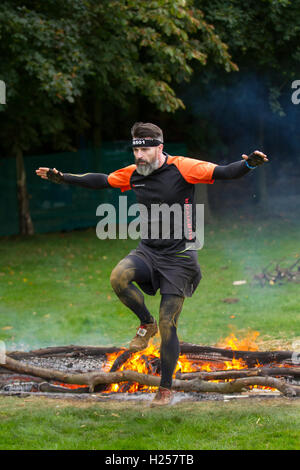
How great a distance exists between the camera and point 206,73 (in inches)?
651

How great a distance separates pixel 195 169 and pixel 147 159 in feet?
1.38

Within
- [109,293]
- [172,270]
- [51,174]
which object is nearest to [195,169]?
[172,270]

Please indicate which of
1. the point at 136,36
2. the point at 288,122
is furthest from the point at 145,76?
the point at 288,122

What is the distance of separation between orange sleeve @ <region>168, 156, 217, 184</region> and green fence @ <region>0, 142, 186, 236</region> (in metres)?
13.1

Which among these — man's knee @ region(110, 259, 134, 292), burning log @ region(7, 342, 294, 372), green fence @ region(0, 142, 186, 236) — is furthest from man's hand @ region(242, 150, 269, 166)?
green fence @ region(0, 142, 186, 236)

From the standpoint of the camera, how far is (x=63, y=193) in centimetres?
1962

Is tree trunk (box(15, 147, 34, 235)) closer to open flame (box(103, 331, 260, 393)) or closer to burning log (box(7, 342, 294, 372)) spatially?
burning log (box(7, 342, 294, 372))

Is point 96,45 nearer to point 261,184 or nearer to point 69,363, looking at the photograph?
point 69,363

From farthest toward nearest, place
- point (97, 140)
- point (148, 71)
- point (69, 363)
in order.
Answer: point (97, 140)
point (148, 71)
point (69, 363)

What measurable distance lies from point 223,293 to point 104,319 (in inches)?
96.4

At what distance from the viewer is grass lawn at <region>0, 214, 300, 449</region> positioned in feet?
17.4

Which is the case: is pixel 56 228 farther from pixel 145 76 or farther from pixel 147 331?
pixel 147 331

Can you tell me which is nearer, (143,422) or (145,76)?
(143,422)

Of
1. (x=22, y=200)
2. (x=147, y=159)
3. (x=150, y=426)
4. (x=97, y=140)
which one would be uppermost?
(x=97, y=140)
